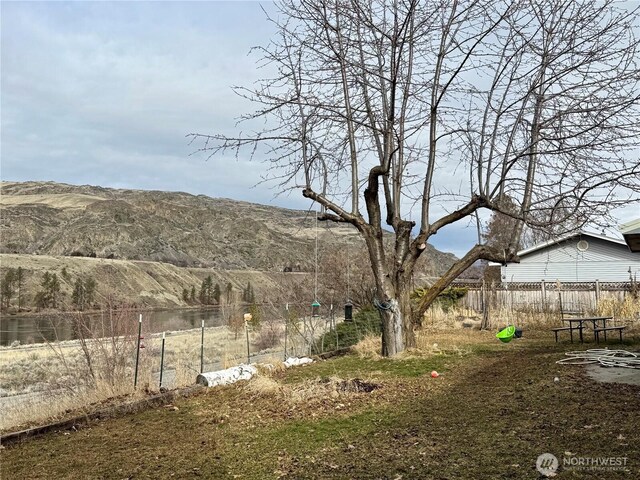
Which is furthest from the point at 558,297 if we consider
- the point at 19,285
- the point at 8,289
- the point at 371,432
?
the point at 19,285

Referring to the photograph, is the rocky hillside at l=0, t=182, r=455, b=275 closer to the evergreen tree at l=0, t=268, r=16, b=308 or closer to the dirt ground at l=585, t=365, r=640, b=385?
the evergreen tree at l=0, t=268, r=16, b=308

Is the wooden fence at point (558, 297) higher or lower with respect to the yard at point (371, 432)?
higher

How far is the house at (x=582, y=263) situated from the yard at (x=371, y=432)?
2049 centimetres

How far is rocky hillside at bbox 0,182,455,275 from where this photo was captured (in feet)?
366

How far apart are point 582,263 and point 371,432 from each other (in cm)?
2525

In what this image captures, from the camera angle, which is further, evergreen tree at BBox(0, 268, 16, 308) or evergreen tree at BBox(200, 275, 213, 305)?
evergreen tree at BBox(200, 275, 213, 305)

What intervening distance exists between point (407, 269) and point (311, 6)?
17.7 feet

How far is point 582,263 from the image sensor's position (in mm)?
27000

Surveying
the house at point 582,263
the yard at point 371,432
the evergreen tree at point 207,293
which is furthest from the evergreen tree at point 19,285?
the yard at point 371,432

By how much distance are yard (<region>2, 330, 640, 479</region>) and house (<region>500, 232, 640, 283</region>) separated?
20485 millimetres

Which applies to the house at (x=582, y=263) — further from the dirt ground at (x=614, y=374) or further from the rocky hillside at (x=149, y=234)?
the rocky hillside at (x=149, y=234)

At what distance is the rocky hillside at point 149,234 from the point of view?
112m

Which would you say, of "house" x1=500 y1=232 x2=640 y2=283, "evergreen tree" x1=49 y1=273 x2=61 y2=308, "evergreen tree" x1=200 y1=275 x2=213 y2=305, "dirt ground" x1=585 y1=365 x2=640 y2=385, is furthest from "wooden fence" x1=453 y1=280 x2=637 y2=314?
"evergreen tree" x1=200 y1=275 x2=213 y2=305

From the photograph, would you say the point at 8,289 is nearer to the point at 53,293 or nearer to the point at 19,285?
the point at 19,285
